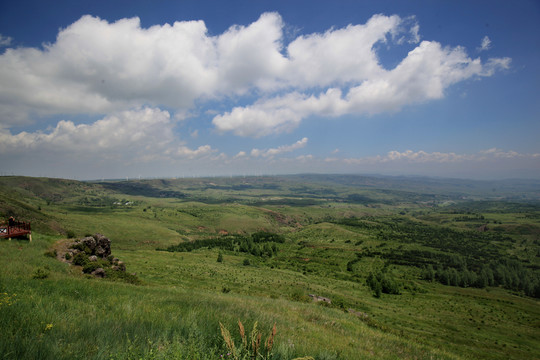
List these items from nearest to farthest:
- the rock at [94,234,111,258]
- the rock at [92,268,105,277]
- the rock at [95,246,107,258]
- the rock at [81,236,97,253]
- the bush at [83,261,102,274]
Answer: the bush at [83,261,102,274]
the rock at [92,268,105,277]
the rock at [81,236,97,253]
the rock at [95,246,107,258]
the rock at [94,234,111,258]

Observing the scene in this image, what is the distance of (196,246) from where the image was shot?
387ft

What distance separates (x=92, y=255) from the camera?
81.9 feet

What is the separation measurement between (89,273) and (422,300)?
85.9 m

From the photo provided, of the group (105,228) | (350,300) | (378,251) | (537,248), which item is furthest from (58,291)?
(537,248)

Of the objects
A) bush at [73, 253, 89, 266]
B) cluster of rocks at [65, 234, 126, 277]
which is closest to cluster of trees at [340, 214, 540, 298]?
cluster of rocks at [65, 234, 126, 277]

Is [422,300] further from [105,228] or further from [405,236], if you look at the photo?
[105,228]

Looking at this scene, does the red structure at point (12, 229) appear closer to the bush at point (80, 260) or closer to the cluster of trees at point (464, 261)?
the bush at point (80, 260)

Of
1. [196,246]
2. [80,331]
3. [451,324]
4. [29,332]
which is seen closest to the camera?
[29,332]

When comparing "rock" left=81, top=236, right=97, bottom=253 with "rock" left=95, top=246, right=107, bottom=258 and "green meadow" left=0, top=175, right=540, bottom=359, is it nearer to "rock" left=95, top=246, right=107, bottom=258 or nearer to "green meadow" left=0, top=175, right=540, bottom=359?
"rock" left=95, top=246, right=107, bottom=258

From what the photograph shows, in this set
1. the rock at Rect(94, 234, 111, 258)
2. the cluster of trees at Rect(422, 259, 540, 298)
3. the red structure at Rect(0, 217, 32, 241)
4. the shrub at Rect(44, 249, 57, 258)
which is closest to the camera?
the shrub at Rect(44, 249, 57, 258)

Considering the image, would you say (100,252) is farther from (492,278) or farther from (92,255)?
(492,278)

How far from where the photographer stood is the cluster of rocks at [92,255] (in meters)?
21.2

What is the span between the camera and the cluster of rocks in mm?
21250

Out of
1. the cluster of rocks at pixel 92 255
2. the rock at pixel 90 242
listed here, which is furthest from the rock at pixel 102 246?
the rock at pixel 90 242
